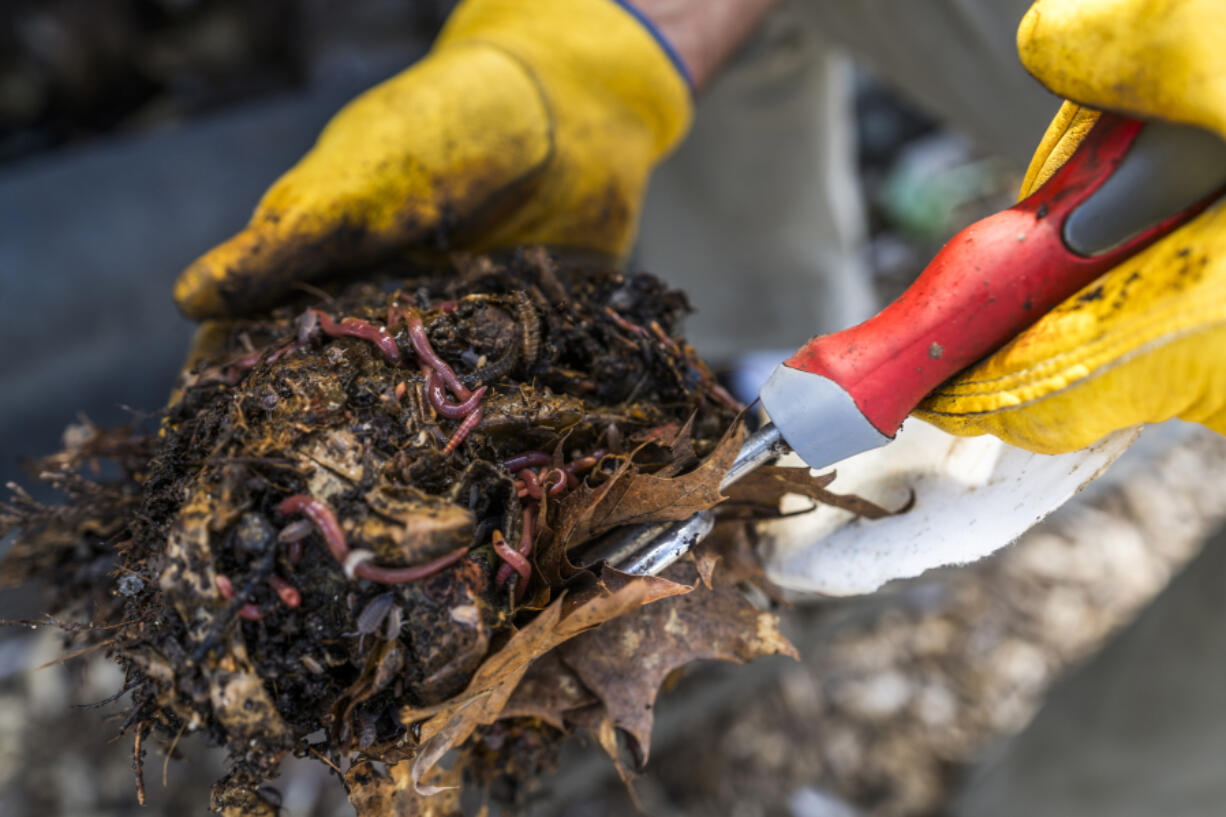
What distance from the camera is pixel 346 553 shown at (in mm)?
1226

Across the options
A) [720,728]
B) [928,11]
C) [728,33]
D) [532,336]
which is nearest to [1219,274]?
[532,336]

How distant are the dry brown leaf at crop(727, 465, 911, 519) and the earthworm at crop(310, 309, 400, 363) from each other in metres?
0.79

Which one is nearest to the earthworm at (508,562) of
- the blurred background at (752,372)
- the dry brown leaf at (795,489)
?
the dry brown leaf at (795,489)

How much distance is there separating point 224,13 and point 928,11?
4060 mm

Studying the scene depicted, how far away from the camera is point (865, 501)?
1633 mm

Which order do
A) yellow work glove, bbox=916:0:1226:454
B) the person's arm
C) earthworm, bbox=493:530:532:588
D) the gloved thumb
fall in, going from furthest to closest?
1. the person's arm
2. the gloved thumb
3. earthworm, bbox=493:530:532:588
4. yellow work glove, bbox=916:0:1226:454

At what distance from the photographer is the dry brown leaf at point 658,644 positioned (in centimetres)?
157

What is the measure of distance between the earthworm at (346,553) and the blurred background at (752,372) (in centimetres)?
186

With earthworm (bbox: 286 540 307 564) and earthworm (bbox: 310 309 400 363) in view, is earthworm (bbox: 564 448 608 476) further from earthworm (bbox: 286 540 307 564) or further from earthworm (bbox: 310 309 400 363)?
earthworm (bbox: 286 540 307 564)

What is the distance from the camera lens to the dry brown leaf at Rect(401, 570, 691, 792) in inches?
49.7

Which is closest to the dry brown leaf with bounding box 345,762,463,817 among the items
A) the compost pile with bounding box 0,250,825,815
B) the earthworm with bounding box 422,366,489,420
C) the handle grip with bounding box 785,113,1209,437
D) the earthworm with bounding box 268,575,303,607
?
the compost pile with bounding box 0,250,825,815

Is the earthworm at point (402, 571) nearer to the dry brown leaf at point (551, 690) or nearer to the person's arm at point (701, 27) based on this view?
the dry brown leaf at point (551, 690)

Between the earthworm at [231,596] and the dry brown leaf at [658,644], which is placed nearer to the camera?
the earthworm at [231,596]

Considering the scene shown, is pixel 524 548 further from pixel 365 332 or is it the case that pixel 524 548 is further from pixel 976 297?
pixel 976 297
